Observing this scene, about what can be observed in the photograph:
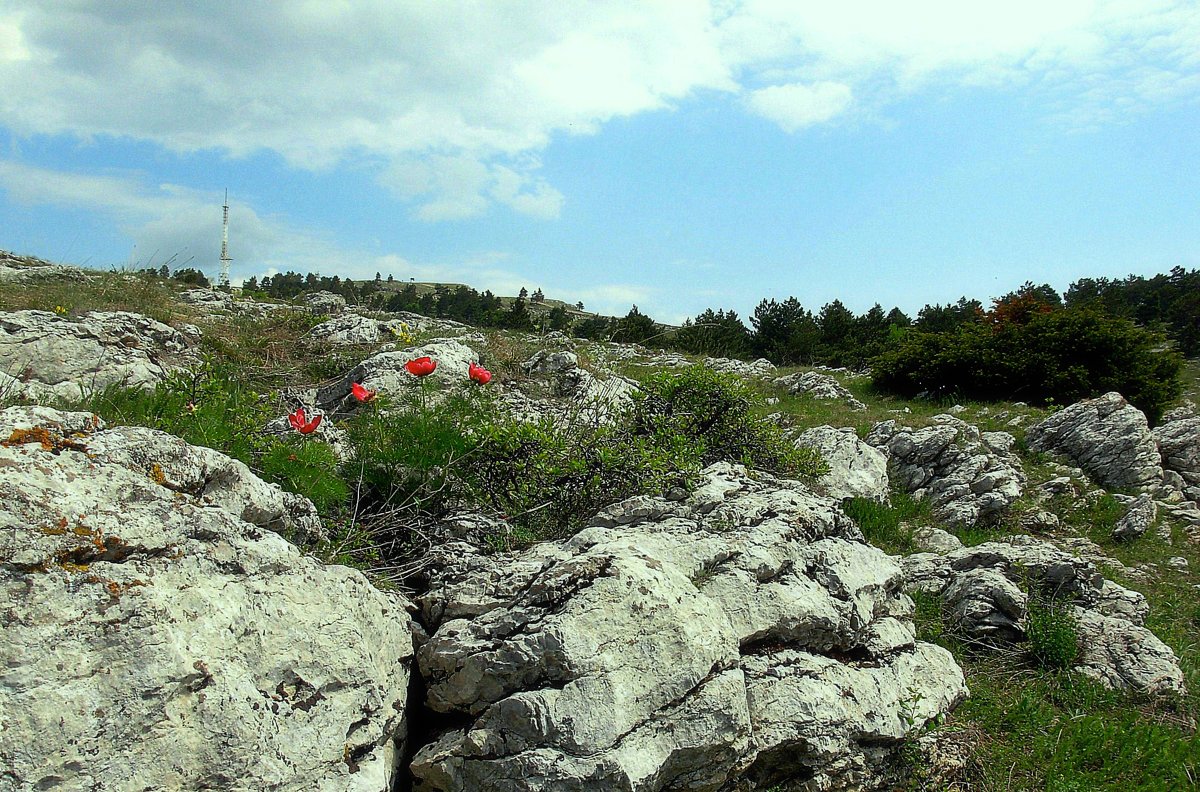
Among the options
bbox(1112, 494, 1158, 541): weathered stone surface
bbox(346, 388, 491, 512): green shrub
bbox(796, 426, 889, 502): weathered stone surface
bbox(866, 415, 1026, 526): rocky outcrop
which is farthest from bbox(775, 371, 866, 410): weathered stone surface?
bbox(346, 388, 491, 512): green shrub

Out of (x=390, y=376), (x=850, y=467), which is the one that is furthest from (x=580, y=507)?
(x=850, y=467)

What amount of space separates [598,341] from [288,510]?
23.0ft

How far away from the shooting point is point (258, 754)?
2.65 metres

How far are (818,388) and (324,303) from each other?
34.3 ft

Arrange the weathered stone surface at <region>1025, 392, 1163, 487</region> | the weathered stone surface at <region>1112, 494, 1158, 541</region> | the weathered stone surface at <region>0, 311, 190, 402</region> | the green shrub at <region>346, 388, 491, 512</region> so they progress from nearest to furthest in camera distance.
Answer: the green shrub at <region>346, 388, 491, 512</region> → the weathered stone surface at <region>0, 311, 190, 402</region> → the weathered stone surface at <region>1112, 494, 1158, 541</region> → the weathered stone surface at <region>1025, 392, 1163, 487</region>

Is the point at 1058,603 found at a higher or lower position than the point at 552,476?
lower

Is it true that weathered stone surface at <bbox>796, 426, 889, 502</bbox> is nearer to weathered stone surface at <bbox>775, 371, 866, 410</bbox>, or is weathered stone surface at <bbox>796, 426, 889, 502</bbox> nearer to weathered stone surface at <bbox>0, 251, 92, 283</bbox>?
weathered stone surface at <bbox>775, 371, 866, 410</bbox>

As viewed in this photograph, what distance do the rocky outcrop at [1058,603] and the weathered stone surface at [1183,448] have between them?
6.81 meters

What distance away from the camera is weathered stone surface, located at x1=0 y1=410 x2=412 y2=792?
2398mm

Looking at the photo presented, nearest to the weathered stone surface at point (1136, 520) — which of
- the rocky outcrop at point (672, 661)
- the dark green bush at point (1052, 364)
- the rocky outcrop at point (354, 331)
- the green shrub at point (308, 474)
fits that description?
the dark green bush at point (1052, 364)

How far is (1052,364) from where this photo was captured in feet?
48.7

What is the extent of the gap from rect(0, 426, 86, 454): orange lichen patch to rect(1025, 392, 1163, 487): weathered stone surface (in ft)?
40.6

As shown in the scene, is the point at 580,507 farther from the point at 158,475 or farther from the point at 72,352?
the point at 72,352

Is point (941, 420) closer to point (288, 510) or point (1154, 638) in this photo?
point (1154, 638)
